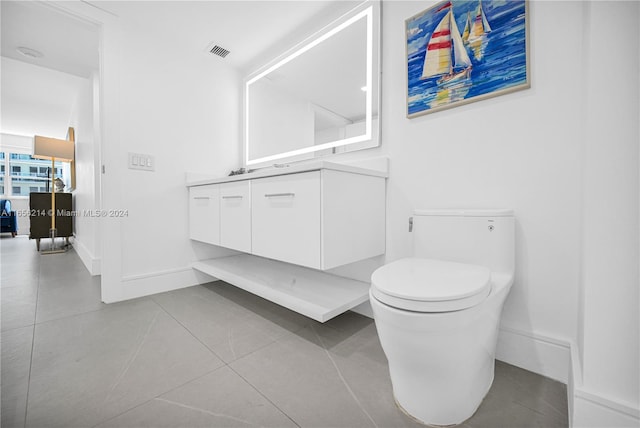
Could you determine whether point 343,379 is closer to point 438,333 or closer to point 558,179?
point 438,333

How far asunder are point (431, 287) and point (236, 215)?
1258mm

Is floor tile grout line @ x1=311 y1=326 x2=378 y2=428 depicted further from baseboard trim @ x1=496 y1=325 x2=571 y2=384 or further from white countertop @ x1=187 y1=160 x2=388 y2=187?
white countertop @ x1=187 y1=160 x2=388 y2=187

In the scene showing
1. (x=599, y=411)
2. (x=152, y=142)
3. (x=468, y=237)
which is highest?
(x=152, y=142)

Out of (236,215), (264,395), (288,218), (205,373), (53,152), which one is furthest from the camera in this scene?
(53,152)

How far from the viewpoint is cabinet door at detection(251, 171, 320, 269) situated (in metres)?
1.21

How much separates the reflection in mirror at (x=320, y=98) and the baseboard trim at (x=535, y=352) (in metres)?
1.17

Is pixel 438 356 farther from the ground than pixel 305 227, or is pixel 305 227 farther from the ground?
pixel 305 227

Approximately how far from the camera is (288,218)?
4.35 ft

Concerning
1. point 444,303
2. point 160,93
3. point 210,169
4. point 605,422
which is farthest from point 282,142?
point 605,422

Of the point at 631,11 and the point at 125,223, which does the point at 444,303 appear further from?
the point at 125,223

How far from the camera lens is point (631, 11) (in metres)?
0.67

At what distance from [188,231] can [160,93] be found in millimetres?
1097

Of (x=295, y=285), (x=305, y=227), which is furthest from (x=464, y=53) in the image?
(x=295, y=285)

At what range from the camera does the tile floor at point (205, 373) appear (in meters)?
0.82
